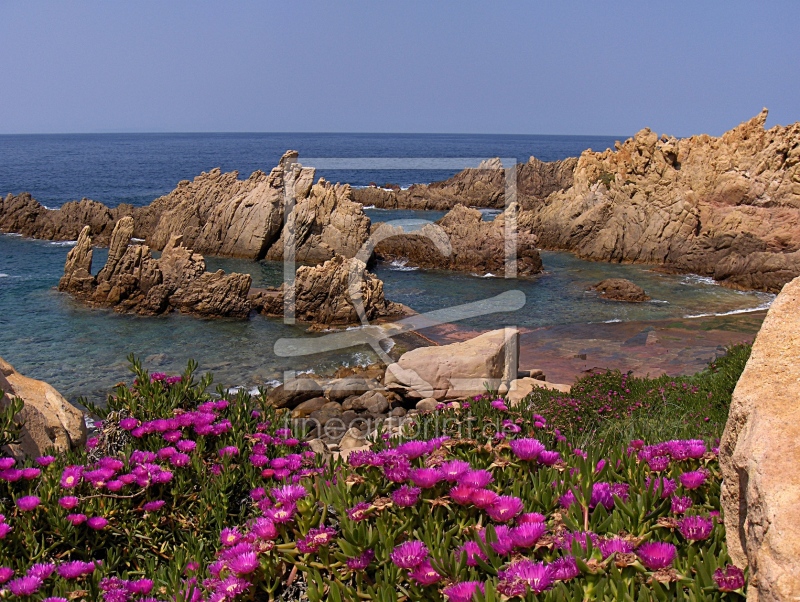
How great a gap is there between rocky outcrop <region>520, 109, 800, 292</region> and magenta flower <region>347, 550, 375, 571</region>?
32575 mm

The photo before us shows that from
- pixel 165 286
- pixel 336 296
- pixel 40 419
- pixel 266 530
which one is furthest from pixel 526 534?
pixel 165 286

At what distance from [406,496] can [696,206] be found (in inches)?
1501

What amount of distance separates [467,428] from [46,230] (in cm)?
4509

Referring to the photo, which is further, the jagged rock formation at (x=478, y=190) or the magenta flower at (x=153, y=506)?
the jagged rock formation at (x=478, y=190)

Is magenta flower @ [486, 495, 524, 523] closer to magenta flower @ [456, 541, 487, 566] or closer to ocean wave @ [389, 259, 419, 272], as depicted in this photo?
magenta flower @ [456, 541, 487, 566]

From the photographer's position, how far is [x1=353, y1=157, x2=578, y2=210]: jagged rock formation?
61781mm

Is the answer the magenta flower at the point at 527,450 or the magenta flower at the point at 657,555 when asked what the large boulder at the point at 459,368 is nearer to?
the magenta flower at the point at 527,450

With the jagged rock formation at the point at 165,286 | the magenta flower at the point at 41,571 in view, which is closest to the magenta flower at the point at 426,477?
the magenta flower at the point at 41,571

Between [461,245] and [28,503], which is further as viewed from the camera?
[461,245]

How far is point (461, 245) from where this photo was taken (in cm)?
3697

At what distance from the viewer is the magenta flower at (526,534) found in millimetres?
2271

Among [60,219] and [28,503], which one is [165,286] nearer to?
[60,219]

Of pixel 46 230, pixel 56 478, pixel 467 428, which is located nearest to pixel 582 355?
pixel 467 428

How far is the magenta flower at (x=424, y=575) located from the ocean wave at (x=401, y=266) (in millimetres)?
33685
